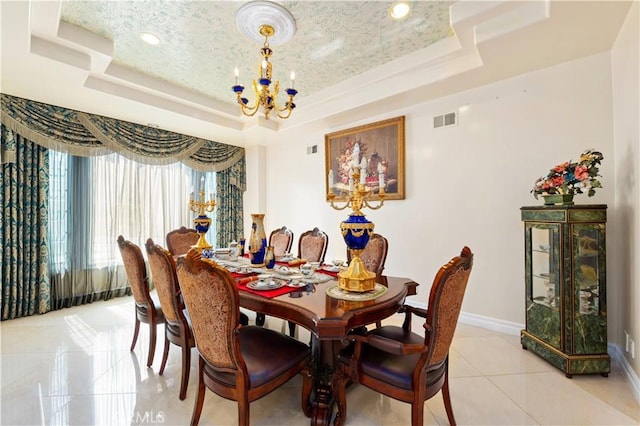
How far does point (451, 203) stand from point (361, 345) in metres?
2.25

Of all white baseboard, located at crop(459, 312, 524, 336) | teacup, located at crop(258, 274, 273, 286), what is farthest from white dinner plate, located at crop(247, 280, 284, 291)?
white baseboard, located at crop(459, 312, 524, 336)

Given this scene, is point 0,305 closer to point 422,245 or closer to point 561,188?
point 422,245

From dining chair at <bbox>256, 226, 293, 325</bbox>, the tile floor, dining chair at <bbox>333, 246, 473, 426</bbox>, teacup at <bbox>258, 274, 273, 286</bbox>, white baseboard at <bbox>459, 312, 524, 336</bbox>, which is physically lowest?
the tile floor

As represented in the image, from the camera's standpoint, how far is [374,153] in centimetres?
374

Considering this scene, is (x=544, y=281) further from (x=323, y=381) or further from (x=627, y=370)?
(x=323, y=381)

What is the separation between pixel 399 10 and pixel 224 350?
2.70m

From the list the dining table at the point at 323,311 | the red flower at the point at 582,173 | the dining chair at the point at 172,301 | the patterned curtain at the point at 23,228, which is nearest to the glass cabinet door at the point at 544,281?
the red flower at the point at 582,173

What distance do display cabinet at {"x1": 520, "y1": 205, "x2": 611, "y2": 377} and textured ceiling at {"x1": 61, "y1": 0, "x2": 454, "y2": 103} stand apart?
1.94 meters

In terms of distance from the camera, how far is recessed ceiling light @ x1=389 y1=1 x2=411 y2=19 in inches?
84.8

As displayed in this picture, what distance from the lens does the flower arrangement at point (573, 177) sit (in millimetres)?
2043

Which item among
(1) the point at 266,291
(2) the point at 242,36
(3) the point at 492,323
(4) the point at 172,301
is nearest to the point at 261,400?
(1) the point at 266,291

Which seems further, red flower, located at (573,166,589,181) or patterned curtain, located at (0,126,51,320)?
patterned curtain, located at (0,126,51,320)

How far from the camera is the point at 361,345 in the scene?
1.52m

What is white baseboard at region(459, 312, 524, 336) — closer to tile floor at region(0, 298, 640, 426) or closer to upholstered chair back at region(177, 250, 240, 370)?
tile floor at region(0, 298, 640, 426)
